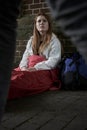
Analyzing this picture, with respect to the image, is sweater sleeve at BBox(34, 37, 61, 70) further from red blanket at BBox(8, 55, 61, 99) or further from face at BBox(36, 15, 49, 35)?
face at BBox(36, 15, 49, 35)

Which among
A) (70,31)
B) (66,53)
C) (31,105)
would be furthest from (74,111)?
(66,53)

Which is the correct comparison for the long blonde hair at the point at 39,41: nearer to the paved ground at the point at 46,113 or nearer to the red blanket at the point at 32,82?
the red blanket at the point at 32,82

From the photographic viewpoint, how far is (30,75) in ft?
11.4

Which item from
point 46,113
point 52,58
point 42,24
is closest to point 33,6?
point 42,24

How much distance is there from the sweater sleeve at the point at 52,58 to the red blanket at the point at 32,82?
2.9 inches

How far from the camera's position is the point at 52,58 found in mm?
3881

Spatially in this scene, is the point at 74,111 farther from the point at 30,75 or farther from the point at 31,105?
the point at 30,75

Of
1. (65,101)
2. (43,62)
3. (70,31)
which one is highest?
(70,31)

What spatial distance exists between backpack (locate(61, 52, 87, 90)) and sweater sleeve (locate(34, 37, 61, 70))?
0.15 meters

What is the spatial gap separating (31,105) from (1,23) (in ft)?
5.46

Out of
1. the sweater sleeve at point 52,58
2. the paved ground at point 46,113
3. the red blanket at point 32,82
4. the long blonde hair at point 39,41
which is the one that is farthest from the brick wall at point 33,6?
the paved ground at point 46,113

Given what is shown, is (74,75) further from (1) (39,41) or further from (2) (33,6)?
(2) (33,6)

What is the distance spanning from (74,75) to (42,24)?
888mm

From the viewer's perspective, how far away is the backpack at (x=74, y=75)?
143 inches
